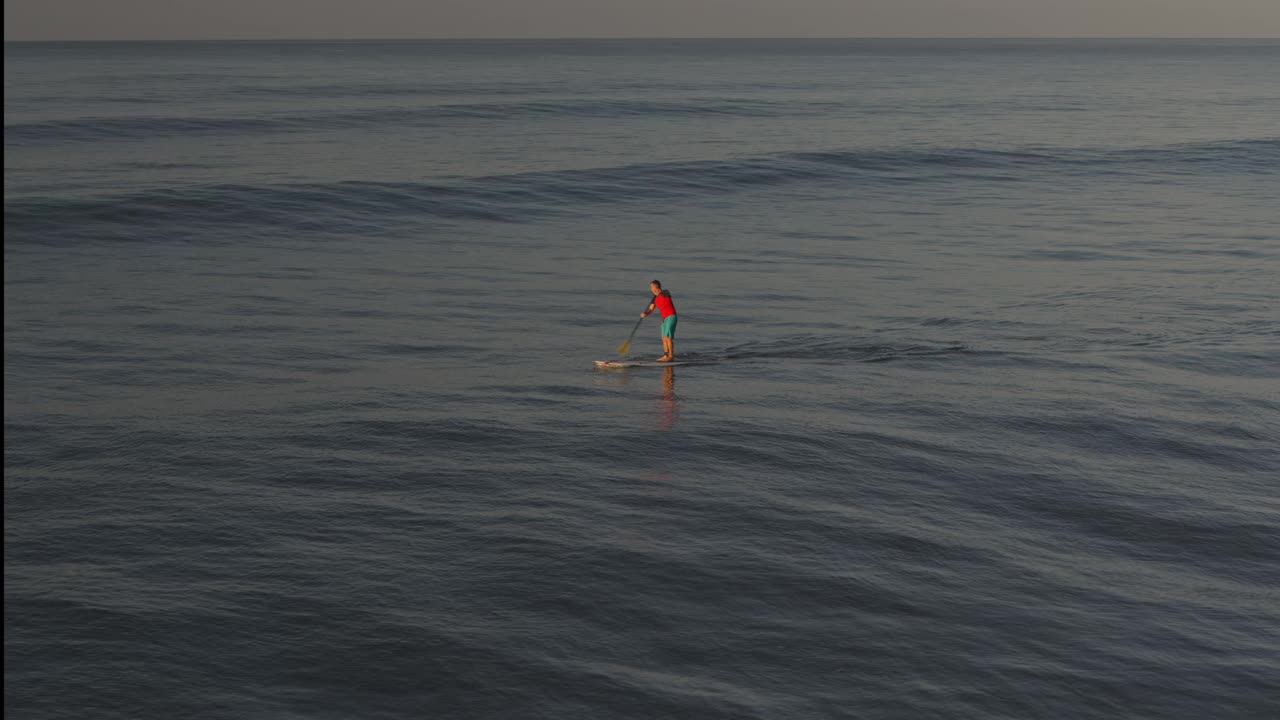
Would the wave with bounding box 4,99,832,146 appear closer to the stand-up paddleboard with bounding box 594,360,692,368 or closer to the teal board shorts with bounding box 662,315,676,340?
the stand-up paddleboard with bounding box 594,360,692,368

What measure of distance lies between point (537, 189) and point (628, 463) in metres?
35.8

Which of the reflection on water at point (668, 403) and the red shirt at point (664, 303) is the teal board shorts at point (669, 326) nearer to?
the red shirt at point (664, 303)

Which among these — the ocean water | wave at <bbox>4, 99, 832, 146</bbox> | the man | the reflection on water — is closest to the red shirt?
the man

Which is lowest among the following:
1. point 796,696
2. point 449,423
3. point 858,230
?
point 796,696

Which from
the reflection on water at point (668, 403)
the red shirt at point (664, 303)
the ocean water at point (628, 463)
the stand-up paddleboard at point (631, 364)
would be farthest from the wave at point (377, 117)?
the reflection on water at point (668, 403)

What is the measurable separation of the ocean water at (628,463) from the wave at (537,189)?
46cm

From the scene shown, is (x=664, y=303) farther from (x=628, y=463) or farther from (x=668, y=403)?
(x=628, y=463)

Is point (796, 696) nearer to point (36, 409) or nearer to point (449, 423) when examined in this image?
point (449, 423)

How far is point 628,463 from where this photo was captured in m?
18.9

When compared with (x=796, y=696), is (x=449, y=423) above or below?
above

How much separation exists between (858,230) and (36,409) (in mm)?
30274

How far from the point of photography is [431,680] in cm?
A: 1249

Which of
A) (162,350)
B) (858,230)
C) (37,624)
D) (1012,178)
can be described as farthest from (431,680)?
(1012,178)

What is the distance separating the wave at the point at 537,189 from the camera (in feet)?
146
